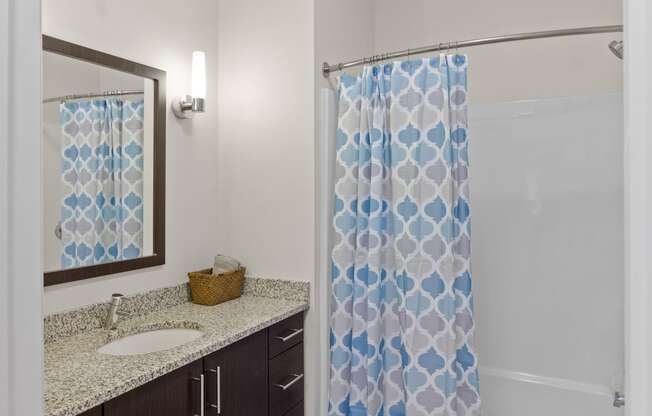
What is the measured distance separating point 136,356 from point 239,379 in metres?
0.45

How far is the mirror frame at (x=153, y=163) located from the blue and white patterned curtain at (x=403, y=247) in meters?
0.81

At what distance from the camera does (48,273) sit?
1.58 meters

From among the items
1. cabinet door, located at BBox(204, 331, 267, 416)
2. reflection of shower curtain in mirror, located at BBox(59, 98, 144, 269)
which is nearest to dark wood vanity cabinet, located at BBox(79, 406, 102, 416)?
cabinet door, located at BBox(204, 331, 267, 416)

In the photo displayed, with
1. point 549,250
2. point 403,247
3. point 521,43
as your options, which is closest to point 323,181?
point 403,247

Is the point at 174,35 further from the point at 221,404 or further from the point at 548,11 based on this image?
the point at 548,11

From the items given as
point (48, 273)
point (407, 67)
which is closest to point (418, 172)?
point (407, 67)

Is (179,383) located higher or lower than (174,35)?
lower

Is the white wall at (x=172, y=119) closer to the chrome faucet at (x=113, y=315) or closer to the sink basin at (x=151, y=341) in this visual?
the chrome faucet at (x=113, y=315)

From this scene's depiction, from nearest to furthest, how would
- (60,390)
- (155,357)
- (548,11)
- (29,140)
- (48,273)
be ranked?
(29,140)
(60,390)
(155,357)
(48,273)
(548,11)

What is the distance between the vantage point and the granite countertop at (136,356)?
1.17 metres

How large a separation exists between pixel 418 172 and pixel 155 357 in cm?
118

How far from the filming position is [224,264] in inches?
88.7

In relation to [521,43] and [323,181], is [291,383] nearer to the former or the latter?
[323,181]

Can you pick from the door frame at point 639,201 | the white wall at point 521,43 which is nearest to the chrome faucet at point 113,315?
the door frame at point 639,201
